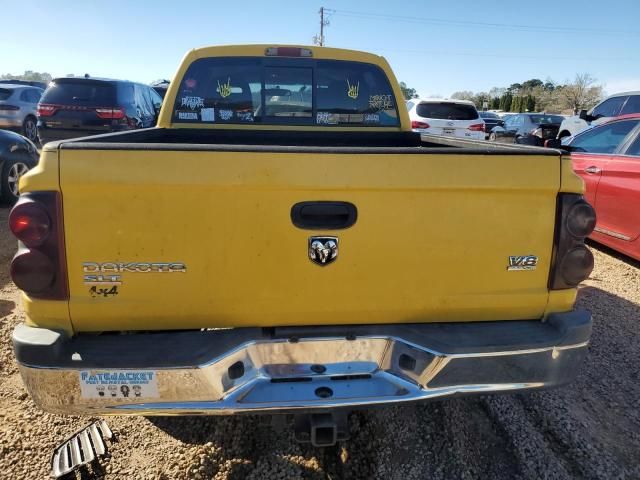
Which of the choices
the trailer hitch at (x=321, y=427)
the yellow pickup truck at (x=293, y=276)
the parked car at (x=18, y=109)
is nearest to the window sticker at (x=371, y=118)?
the yellow pickup truck at (x=293, y=276)

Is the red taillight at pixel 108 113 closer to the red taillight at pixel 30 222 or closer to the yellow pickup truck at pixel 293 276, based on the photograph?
the yellow pickup truck at pixel 293 276

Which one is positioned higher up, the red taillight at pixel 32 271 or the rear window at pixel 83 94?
the rear window at pixel 83 94

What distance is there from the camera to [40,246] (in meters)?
1.83

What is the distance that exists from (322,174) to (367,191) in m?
0.19

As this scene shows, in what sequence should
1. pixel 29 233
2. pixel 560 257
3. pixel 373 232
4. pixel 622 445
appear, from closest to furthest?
1. pixel 29 233
2. pixel 373 232
3. pixel 560 257
4. pixel 622 445

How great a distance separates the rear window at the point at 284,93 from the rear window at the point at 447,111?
31.7 feet

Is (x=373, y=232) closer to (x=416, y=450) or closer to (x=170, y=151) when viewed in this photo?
(x=170, y=151)

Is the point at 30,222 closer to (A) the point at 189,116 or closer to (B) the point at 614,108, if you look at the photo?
(A) the point at 189,116

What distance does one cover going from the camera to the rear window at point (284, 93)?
3805 mm

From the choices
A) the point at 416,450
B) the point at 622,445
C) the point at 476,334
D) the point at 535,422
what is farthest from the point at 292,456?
the point at 622,445

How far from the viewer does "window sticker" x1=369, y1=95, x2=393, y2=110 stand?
4.02 m

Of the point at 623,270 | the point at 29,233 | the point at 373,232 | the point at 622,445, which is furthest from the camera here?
the point at 623,270

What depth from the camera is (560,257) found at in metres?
2.08

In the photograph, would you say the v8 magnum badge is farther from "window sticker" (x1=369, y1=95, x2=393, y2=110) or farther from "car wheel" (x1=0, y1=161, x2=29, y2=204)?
"car wheel" (x1=0, y1=161, x2=29, y2=204)
